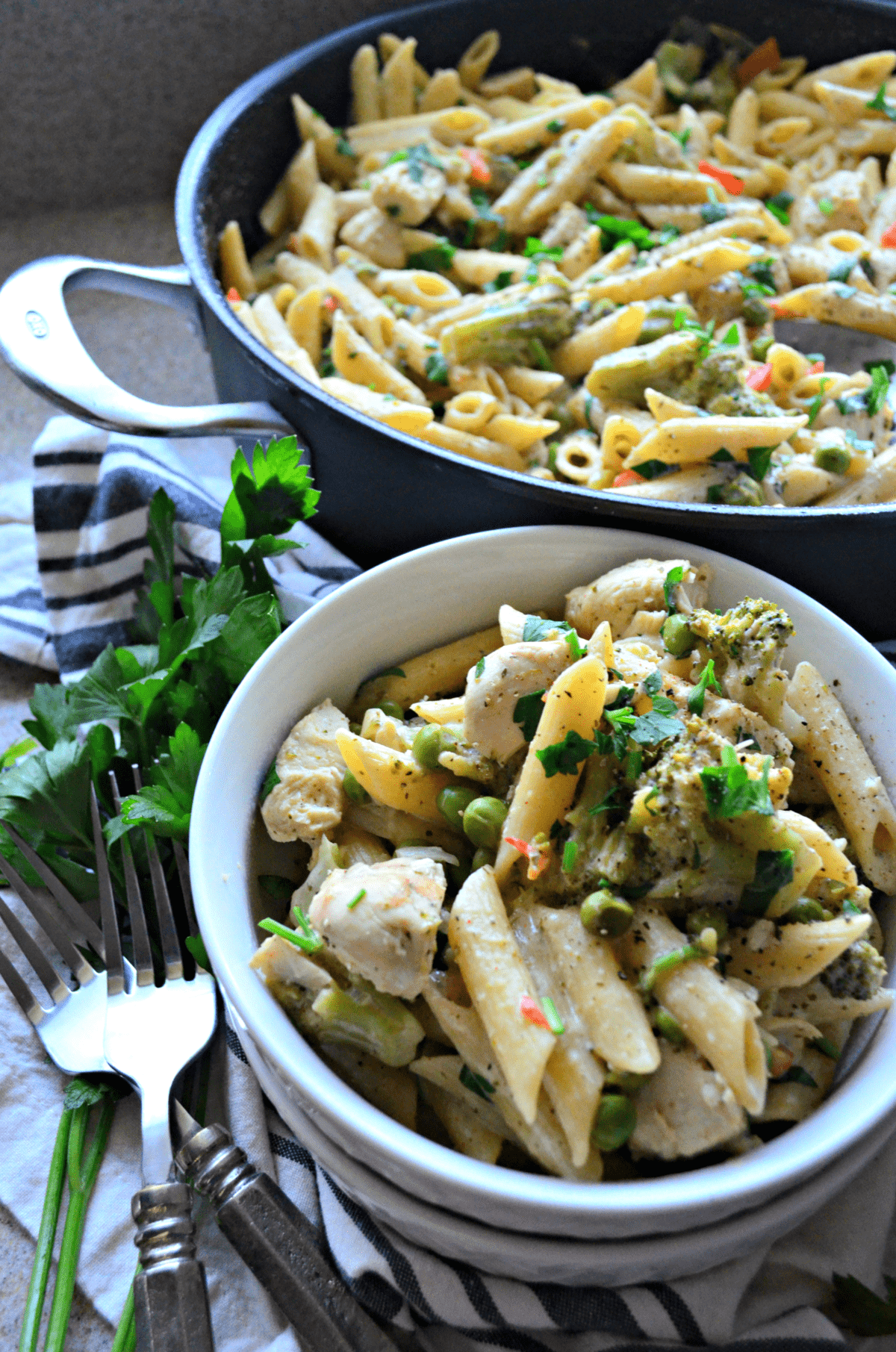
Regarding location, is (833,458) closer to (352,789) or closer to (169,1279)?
(352,789)

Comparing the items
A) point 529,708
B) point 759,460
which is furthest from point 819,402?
point 529,708

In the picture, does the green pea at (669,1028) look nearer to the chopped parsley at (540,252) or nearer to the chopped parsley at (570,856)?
the chopped parsley at (570,856)

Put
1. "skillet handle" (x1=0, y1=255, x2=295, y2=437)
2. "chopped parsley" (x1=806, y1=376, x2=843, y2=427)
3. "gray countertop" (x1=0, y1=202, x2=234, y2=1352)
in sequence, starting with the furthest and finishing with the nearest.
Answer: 1. "gray countertop" (x1=0, y1=202, x2=234, y2=1352)
2. "chopped parsley" (x1=806, y1=376, x2=843, y2=427)
3. "skillet handle" (x1=0, y1=255, x2=295, y2=437)

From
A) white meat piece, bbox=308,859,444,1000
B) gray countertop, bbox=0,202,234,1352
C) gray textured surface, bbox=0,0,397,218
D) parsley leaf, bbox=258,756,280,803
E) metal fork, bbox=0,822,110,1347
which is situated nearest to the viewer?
white meat piece, bbox=308,859,444,1000

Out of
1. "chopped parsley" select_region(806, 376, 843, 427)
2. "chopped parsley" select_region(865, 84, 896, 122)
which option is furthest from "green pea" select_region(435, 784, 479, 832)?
"chopped parsley" select_region(865, 84, 896, 122)

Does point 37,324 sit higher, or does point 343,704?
point 37,324

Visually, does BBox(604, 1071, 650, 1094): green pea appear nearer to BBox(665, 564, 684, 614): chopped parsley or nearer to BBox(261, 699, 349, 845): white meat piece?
BBox(261, 699, 349, 845): white meat piece

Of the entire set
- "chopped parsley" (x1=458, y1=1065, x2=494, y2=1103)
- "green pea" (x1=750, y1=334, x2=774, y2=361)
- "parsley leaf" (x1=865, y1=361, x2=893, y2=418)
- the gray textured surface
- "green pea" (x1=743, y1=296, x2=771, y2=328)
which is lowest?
"chopped parsley" (x1=458, y1=1065, x2=494, y2=1103)
